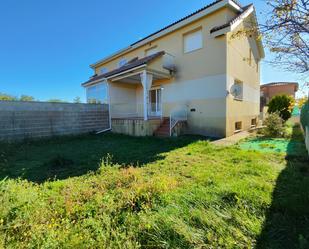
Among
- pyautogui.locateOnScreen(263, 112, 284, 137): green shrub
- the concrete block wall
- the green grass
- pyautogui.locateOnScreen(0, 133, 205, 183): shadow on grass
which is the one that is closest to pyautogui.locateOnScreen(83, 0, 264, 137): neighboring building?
the concrete block wall

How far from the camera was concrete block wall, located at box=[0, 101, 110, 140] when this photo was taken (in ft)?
29.1

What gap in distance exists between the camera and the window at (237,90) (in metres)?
10.6

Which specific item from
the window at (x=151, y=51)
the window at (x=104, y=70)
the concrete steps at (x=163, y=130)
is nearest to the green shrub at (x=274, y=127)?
the concrete steps at (x=163, y=130)

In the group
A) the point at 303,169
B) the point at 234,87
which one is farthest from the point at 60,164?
the point at 234,87

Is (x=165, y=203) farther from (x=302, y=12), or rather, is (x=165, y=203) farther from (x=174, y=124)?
(x=174, y=124)

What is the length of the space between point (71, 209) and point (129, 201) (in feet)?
2.86

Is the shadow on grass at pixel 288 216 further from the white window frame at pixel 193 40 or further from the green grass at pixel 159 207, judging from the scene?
the white window frame at pixel 193 40

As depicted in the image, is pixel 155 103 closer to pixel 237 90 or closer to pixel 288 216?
pixel 237 90

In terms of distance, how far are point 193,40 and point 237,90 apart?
13.5 ft

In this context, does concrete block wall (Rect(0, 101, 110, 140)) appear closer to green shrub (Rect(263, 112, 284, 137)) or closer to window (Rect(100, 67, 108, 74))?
window (Rect(100, 67, 108, 74))

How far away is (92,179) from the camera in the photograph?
404 centimetres

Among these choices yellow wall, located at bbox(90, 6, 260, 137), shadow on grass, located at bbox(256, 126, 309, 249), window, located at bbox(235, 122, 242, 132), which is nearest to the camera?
shadow on grass, located at bbox(256, 126, 309, 249)

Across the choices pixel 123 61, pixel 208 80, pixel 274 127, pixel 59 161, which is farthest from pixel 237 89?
pixel 59 161

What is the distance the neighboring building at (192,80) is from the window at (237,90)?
59 mm
